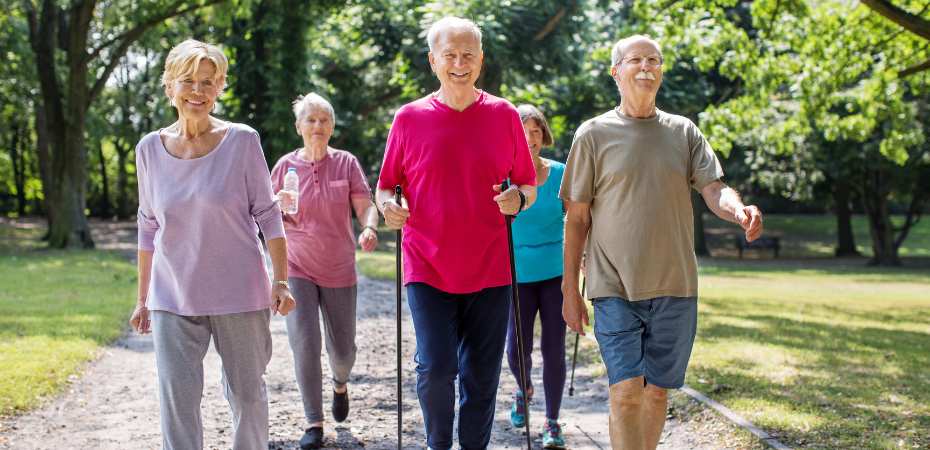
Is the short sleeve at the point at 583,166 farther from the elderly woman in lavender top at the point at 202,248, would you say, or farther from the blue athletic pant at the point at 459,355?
the elderly woman in lavender top at the point at 202,248

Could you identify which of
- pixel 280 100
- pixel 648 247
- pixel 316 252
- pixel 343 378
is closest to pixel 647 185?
pixel 648 247

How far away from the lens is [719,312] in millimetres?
15406

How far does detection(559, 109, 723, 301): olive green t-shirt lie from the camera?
4.55m

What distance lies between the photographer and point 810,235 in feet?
163

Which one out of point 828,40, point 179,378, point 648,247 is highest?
point 828,40

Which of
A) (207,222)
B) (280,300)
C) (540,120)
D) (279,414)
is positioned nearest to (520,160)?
(280,300)

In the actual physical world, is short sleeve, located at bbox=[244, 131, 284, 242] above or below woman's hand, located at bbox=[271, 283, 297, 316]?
above

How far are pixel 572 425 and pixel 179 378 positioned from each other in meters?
3.56

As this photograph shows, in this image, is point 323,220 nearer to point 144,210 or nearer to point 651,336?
point 144,210

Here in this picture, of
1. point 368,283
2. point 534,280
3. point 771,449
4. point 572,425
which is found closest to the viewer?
point 771,449

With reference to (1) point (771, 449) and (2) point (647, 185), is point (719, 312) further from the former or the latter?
(2) point (647, 185)

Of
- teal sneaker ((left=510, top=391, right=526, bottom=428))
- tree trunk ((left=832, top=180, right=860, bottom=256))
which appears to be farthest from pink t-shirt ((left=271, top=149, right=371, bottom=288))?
tree trunk ((left=832, top=180, right=860, bottom=256))

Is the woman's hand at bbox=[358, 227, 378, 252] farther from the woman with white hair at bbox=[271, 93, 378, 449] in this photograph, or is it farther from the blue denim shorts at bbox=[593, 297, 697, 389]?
the blue denim shorts at bbox=[593, 297, 697, 389]

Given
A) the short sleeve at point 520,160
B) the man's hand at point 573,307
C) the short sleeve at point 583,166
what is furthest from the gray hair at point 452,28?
the man's hand at point 573,307
